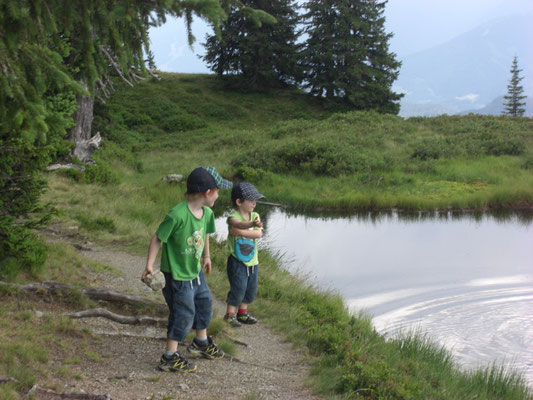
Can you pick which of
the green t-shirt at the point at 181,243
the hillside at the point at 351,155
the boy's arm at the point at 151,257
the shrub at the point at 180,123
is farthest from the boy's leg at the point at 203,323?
the shrub at the point at 180,123

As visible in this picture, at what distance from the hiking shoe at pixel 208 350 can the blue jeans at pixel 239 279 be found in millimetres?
1083

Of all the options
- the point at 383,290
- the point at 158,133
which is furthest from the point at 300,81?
the point at 383,290

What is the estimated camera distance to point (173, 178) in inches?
802

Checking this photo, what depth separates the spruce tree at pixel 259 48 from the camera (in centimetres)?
4362

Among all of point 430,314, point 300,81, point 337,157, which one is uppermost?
point 300,81

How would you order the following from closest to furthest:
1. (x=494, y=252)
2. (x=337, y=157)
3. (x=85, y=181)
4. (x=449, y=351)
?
(x=449, y=351) < (x=494, y=252) < (x=85, y=181) < (x=337, y=157)

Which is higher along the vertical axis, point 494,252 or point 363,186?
point 363,186

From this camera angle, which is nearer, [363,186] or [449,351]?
[449,351]

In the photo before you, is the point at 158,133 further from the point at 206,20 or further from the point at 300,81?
the point at 206,20

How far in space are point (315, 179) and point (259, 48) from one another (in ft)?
81.1

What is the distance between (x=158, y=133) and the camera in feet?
114

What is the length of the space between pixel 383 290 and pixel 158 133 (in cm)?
2657

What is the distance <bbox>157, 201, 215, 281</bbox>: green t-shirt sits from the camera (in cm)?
489

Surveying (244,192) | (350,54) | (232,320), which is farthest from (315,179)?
(350,54)
